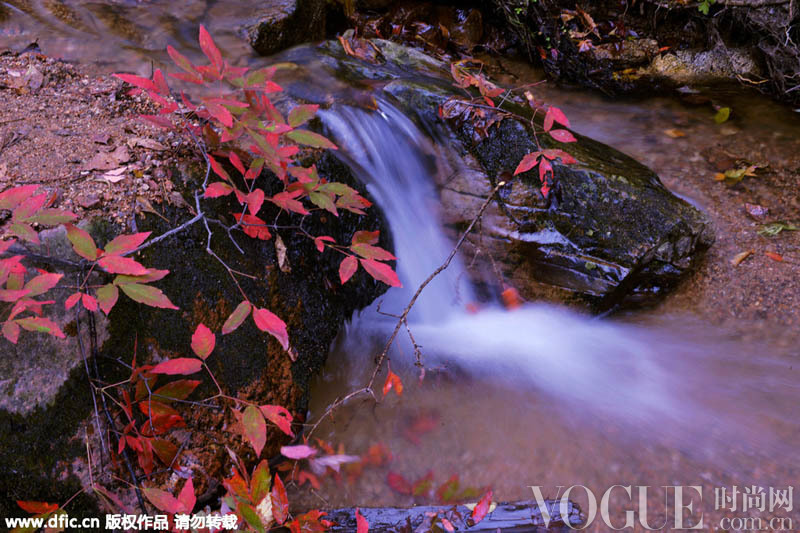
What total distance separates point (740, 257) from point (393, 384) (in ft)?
8.67

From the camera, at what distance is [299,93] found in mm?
3521

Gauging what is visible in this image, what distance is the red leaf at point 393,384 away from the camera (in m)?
2.83

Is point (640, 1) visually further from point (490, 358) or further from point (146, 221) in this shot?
point (146, 221)

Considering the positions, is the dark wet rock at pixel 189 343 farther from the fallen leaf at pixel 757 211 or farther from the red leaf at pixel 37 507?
the fallen leaf at pixel 757 211

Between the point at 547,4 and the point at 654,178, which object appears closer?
the point at 654,178

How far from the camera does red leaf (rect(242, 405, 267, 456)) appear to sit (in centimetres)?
191

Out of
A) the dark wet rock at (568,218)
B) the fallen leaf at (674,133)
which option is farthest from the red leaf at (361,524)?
the fallen leaf at (674,133)

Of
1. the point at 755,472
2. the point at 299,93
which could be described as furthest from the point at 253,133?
the point at 755,472

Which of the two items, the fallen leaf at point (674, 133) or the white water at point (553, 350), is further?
the fallen leaf at point (674, 133)

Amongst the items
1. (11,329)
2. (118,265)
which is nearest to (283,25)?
(118,265)

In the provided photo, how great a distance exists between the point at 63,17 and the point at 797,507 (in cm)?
538

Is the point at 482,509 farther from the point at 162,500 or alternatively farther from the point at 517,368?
the point at 162,500

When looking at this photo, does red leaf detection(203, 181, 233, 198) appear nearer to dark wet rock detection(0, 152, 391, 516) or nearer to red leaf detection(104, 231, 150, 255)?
dark wet rock detection(0, 152, 391, 516)

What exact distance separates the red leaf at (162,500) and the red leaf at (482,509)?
3.88ft
